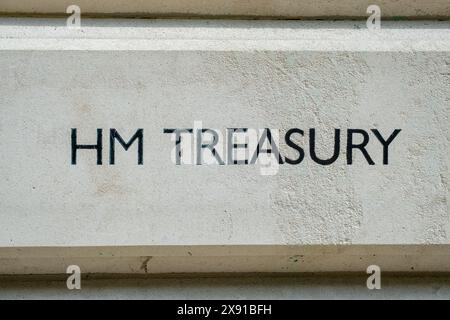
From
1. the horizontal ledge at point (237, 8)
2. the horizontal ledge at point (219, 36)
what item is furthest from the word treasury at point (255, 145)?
the horizontal ledge at point (237, 8)

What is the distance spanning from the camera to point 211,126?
2.85 metres

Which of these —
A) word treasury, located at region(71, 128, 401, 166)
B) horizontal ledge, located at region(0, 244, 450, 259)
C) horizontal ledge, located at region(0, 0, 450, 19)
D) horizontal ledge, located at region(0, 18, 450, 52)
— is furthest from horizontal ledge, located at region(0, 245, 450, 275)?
horizontal ledge, located at region(0, 0, 450, 19)

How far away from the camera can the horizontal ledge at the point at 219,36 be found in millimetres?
2848

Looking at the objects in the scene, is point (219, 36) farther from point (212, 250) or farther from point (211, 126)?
point (212, 250)

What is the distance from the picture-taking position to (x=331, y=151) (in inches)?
113

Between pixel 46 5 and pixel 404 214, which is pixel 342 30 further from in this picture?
pixel 46 5

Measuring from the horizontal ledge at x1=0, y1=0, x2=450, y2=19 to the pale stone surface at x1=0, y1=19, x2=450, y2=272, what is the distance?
0.12 meters

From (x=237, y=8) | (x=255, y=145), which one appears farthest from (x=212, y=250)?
(x=237, y=8)

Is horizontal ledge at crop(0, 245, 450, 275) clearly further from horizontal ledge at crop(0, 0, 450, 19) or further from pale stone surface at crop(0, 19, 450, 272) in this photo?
horizontal ledge at crop(0, 0, 450, 19)

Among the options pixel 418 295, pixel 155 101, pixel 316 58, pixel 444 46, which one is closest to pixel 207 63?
pixel 155 101

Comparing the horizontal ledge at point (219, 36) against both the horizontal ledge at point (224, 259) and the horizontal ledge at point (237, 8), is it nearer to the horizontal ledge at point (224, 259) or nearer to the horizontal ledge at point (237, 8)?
the horizontal ledge at point (237, 8)

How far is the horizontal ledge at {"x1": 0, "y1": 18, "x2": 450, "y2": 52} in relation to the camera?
9.34 ft

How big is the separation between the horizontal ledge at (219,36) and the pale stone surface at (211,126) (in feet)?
0.03

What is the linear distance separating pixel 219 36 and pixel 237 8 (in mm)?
181
